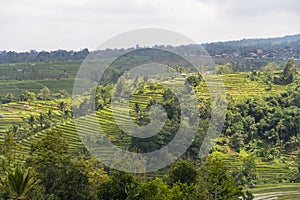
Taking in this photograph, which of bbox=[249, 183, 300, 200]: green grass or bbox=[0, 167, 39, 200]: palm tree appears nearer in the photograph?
bbox=[0, 167, 39, 200]: palm tree

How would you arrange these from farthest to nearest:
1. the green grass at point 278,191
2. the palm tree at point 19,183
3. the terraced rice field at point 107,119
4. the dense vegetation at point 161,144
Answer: the terraced rice field at point 107,119 → the green grass at point 278,191 → the dense vegetation at point 161,144 → the palm tree at point 19,183

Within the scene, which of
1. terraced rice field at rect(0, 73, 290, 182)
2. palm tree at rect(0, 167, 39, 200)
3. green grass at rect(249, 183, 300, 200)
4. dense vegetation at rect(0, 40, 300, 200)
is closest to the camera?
palm tree at rect(0, 167, 39, 200)

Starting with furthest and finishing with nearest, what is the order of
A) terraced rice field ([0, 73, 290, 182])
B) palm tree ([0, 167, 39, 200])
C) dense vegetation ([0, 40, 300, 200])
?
terraced rice field ([0, 73, 290, 182])
dense vegetation ([0, 40, 300, 200])
palm tree ([0, 167, 39, 200])

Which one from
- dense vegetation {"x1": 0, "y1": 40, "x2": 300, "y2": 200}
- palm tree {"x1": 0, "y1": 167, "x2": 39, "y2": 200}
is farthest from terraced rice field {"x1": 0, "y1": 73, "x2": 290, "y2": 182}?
palm tree {"x1": 0, "y1": 167, "x2": 39, "y2": 200}

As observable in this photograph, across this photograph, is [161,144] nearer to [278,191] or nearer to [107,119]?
[107,119]

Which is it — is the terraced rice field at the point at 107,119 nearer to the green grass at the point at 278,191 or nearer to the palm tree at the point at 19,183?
the green grass at the point at 278,191

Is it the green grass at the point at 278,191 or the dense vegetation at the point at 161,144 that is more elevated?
the dense vegetation at the point at 161,144

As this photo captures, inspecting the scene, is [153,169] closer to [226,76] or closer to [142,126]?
[142,126]

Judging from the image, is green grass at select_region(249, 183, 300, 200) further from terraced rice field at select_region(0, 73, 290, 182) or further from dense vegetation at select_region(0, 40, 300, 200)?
terraced rice field at select_region(0, 73, 290, 182)

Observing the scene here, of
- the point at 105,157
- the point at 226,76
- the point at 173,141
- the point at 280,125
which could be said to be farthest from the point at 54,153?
the point at 226,76

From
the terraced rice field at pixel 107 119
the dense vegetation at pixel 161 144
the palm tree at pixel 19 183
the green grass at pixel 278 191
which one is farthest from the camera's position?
the terraced rice field at pixel 107 119

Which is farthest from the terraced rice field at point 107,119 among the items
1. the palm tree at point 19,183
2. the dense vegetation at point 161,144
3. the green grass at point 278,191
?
the palm tree at point 19,183

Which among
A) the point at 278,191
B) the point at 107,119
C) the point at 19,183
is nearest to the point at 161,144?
the point at 107,119

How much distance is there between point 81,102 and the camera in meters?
24.9
